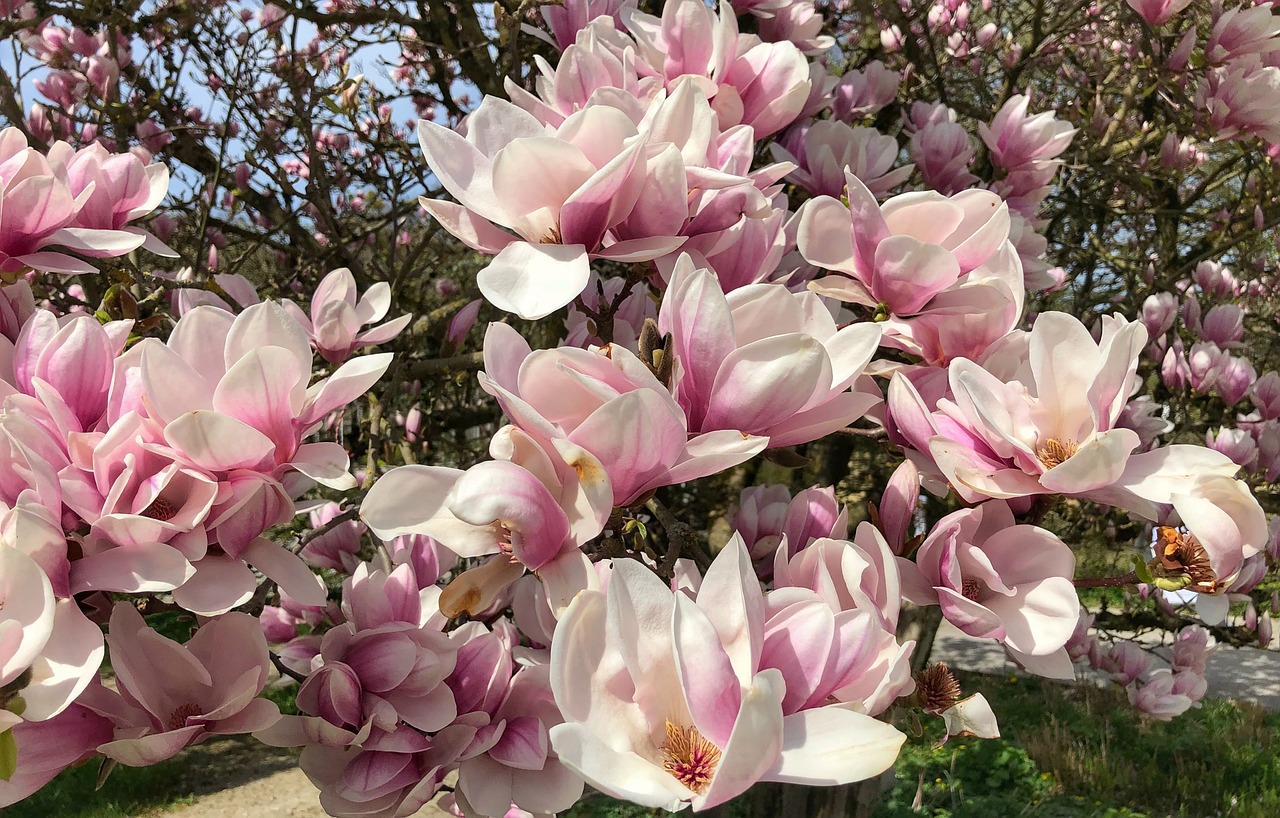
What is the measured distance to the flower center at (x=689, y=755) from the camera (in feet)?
1.97

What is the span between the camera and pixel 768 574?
1.04m

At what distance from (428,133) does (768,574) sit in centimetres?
63

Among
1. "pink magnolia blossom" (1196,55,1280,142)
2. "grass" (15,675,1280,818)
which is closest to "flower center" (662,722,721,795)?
"pink magnolia blossom" (1196,55,1280,142)

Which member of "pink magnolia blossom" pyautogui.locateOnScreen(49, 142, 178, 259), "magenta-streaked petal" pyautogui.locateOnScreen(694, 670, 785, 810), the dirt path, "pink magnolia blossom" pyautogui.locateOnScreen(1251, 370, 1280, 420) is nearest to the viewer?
"magenta-streaked petal" pyautogui.locateOnScreen(694, 670, 785, 810)

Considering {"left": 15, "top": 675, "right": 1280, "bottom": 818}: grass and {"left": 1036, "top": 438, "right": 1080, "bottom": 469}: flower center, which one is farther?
{"left": 15, "top": 675, "right": 1280, "bottom": 818}: grass

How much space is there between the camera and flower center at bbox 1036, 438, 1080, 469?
0.76m

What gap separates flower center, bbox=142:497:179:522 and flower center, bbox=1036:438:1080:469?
74 centimetres

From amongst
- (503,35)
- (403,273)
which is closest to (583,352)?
(503,35)

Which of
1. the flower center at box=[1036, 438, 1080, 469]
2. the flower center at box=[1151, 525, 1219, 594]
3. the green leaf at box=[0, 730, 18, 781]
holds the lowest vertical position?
the green leaf at box=[0, 730, 18, 781]

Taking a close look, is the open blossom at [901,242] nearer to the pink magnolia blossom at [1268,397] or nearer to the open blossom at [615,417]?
the open blossom at [615,417]

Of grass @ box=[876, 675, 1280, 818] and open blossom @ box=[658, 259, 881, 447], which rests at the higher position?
open blossom @ box=[658, 259, 881, 447]

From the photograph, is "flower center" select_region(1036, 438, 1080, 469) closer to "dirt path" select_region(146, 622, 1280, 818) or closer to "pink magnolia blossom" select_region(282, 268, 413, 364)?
"pink magnolia blossom" select_region(282, 268, 413, 364)

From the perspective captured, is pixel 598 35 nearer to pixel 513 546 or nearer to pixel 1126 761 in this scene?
pixel 513 546

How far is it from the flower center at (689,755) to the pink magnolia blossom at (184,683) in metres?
0.38
